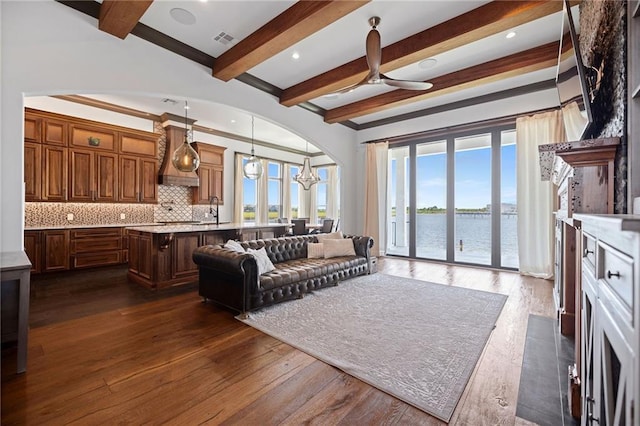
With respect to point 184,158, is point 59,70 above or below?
above

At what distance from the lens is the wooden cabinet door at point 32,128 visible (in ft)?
16.1

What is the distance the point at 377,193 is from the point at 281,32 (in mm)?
4611

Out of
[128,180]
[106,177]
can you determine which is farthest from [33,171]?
[128,180]

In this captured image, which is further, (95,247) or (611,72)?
(95,247)

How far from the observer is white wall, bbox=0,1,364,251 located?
8.70 feet

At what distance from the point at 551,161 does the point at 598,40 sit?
148 centimetres

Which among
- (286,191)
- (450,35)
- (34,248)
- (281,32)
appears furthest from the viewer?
(286,191)

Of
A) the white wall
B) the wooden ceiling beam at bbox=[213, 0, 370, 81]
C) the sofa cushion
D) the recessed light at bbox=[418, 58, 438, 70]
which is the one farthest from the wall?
the white wall

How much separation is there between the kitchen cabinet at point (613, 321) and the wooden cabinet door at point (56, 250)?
7.20 meters

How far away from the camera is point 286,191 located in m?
9.82

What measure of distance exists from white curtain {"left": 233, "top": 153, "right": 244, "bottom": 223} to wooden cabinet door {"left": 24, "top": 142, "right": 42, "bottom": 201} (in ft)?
13.3

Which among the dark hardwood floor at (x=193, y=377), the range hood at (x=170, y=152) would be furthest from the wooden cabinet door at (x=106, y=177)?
the dark hardwood floor at (x=193, y=377)

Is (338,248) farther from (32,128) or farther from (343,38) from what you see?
(32,128)

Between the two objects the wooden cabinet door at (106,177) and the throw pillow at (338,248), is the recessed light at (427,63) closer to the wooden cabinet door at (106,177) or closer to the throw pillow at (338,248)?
the throw pillow at (338,248)
